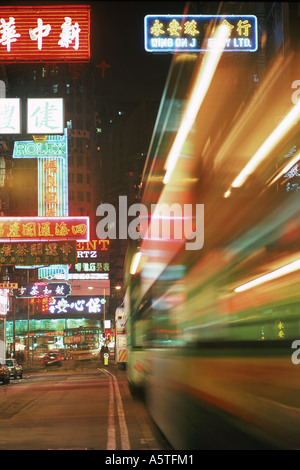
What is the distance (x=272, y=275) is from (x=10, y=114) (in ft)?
69.2

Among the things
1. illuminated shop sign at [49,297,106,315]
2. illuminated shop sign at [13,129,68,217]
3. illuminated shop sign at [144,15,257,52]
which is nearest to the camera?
illuminated shop sign at [144,15,257,52]

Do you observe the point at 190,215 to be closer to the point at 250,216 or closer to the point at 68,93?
the point at 250,216

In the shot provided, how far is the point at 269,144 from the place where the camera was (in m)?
5.51

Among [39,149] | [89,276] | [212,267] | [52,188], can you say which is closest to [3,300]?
[52,188]

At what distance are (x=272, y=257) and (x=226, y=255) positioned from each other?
0.80 metres

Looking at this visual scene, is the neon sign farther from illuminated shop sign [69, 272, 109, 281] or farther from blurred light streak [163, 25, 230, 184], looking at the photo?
illuminated shop sign [69, 272, 109, 281]

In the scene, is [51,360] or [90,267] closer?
[51,360]

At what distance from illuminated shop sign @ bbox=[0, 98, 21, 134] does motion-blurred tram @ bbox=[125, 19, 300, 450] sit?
57.9 ft

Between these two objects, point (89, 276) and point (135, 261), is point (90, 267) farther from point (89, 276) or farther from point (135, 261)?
point (135, 261)

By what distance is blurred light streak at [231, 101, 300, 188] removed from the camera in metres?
5.14

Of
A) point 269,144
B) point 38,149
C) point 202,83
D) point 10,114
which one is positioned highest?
point 10,114

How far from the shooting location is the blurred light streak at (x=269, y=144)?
514cm

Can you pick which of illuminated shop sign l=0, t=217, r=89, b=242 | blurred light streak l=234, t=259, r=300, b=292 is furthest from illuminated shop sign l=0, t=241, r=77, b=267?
blurred light streak l=234, t=259, r=300, b=292
